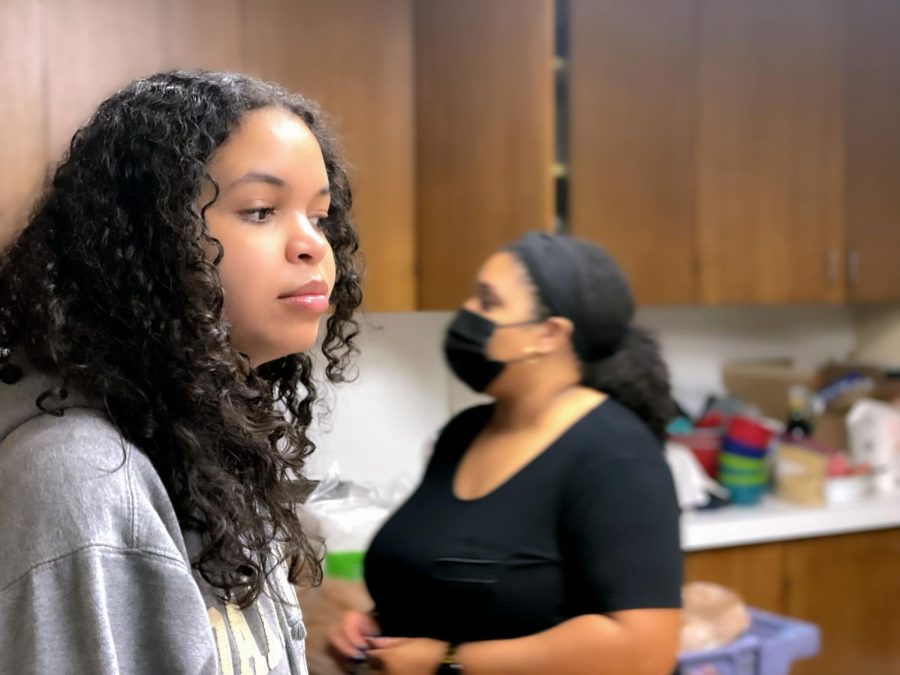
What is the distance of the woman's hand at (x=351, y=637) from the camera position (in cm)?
123

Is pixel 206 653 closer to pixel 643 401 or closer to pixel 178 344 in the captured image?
pixel 178 344

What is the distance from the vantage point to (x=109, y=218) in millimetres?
619

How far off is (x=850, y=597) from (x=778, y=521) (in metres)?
0.34

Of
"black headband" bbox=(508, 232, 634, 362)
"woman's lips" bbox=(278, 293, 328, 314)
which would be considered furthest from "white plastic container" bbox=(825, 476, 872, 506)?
"woman's lips" bbox=(278, 293, 328, 314)

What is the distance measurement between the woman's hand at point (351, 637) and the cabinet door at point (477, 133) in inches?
34.2

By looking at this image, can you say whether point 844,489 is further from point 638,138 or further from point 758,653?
point 638,138

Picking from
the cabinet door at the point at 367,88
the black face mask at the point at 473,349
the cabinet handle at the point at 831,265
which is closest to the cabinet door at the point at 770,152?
the cabinet handle at the point at 831,265

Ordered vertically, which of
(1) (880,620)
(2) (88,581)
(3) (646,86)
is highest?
(3) (646,86)

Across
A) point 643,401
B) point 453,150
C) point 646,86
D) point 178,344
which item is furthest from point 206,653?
point 646,86

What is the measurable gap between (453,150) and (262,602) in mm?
1439

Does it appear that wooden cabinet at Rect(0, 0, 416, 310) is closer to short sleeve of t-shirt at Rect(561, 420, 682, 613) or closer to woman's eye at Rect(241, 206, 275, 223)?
short sleeve of t-shirt at Rect(561, 420, 682, 613)

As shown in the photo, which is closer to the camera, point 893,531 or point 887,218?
point 893,531

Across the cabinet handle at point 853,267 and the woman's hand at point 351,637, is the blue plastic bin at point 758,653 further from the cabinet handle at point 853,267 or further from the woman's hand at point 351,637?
the cabinet handle at point 853,267

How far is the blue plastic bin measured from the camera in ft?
5.19
